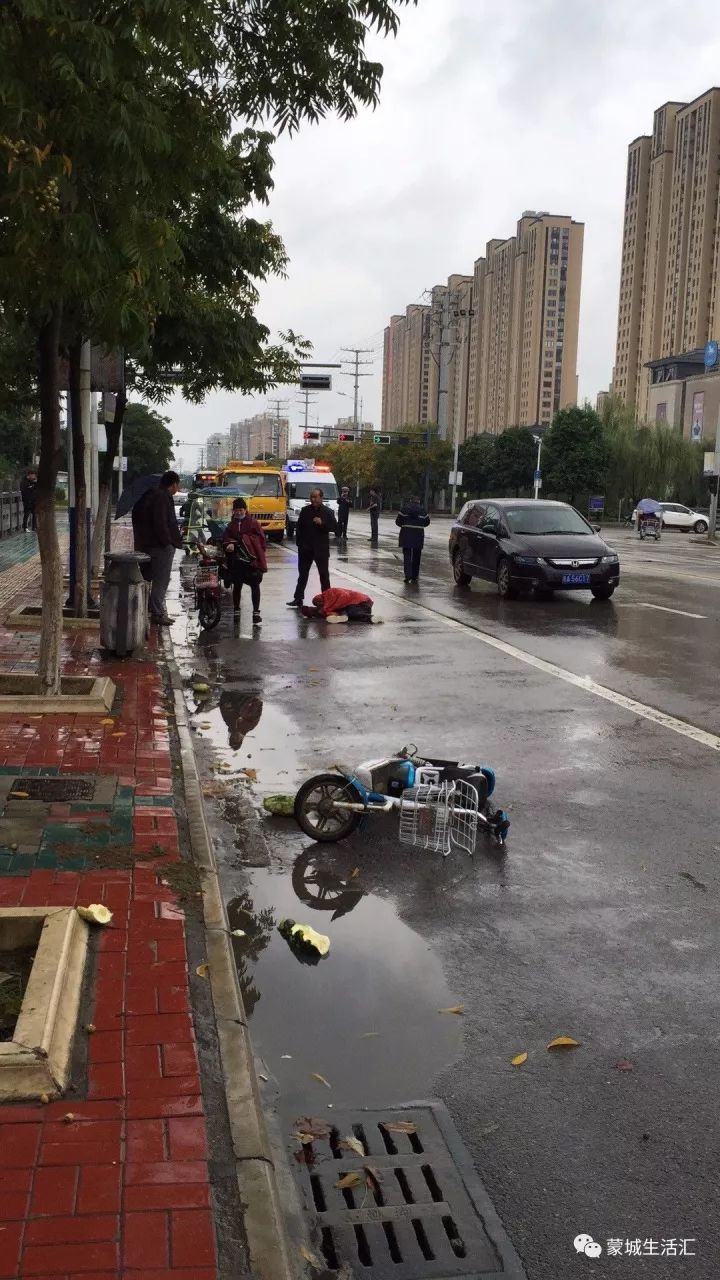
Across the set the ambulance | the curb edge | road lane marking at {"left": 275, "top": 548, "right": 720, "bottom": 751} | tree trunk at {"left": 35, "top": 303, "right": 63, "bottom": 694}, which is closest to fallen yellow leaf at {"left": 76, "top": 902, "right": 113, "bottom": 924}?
the curb edge

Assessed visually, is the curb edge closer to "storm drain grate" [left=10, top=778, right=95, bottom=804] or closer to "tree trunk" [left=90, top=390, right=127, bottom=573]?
"storm drain grate" [left=10, top=778, right=95, bottom=804]

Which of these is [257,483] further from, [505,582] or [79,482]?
[79,482]

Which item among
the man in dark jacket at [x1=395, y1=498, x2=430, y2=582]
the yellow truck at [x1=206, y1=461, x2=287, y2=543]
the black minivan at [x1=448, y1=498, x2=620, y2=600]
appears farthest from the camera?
the yellow truck at [x1=206, y1=461, x2=287, y2=543]

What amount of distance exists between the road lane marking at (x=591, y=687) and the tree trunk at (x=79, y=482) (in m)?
4.94

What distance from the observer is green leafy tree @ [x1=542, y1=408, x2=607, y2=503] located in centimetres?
7581

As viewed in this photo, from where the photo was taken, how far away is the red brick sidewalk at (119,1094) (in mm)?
2879

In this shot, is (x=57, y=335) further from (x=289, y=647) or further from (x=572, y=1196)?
(x=572, y=1196)

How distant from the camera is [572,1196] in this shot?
3324mm

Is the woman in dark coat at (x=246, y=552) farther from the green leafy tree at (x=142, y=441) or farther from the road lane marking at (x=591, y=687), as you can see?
the green leafy tree at (x=142, y=441)

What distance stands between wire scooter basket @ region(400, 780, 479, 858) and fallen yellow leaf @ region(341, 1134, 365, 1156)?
9.33 ft

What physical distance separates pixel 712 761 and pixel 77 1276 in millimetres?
6511

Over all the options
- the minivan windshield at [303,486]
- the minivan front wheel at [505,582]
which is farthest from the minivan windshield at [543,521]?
the minivan windshield at [303,486]

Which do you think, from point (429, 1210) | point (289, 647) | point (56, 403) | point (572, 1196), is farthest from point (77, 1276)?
point (289, 647)

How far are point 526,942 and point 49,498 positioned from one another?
550 cm
